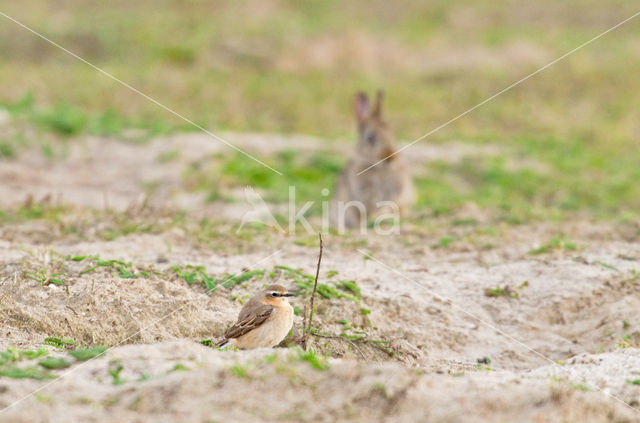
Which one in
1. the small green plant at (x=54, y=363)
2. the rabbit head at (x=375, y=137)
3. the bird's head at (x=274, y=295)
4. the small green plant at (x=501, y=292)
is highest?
the rabbit head at (x=375, y=137)

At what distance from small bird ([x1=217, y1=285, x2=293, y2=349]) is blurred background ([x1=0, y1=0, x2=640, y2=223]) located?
13.4 feet

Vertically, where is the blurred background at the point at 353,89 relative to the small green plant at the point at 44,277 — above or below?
above

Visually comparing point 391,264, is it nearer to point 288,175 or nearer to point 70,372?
point 70,372

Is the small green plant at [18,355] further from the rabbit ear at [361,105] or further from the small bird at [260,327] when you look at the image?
the rabbit ear at [361,105]

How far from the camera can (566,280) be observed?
581cm

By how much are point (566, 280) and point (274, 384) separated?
3046 millimetres

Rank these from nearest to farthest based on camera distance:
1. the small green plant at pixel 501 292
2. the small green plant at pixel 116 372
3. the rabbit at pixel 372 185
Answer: the small green plant at pixel 116 372 < the small green plant at pixel 501 292 < the rabbit at pixel 372 185

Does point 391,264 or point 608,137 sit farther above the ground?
point 608,137

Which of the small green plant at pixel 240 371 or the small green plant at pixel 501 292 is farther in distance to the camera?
the small green plant at pixel 501 292

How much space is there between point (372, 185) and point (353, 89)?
610 centimetres

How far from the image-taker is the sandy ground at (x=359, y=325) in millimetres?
3328

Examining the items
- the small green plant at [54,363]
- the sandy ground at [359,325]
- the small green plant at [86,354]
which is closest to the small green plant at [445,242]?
the sandy ground at [359,325]

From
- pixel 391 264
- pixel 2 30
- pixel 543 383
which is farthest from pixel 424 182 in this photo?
pixel 2 30

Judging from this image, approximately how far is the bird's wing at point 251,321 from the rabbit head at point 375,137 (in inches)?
180
